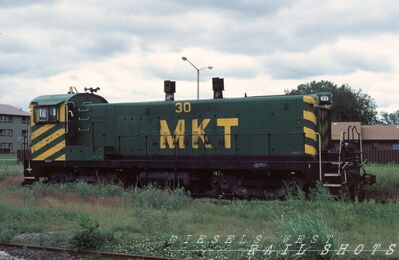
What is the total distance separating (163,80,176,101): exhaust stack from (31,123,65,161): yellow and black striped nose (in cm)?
416

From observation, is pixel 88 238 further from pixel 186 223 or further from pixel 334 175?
pixel 334 175

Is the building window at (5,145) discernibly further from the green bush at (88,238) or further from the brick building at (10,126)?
the green bush at (88,238)

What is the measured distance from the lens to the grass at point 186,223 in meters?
7.75

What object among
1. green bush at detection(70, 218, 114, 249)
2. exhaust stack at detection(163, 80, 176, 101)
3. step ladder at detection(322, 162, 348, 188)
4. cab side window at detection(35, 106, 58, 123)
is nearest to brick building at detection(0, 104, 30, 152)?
cab side window at detection(35, 106, 58, 123)

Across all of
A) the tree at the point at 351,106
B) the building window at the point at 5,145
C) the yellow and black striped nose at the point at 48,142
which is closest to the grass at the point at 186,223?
the yellow and black striped nose at the point at 48,142

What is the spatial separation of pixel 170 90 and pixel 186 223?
26.4 feet

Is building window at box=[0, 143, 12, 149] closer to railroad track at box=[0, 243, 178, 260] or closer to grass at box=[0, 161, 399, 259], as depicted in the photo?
grass at box=[0, 161, 399, 259]

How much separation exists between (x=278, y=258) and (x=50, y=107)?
44.6ft

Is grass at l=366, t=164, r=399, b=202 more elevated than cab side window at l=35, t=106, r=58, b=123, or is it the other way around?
cab side window at l=35, t=106, r=58, b=123

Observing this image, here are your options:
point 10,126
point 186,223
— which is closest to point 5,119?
point 10,126

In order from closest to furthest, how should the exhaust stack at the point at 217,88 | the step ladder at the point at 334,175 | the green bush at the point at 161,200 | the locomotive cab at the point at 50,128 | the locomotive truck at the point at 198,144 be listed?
the green bush at the point at 161,200 → the step ladder at the point at 334,175 → the locomotive truck at the point at 198,144 → the exhaust stack at the point at 217,88 → the locomotive cab at the point at 50,128

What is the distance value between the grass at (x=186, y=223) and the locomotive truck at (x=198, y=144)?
1.68 m

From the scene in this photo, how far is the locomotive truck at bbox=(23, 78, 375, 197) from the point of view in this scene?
1501 centimetres

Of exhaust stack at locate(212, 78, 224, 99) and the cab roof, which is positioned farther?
the cab roof
